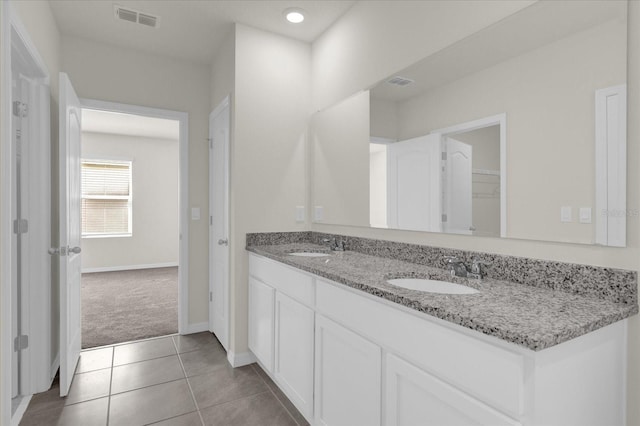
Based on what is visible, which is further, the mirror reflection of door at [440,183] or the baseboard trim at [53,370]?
the baseboard trim at [53,370]

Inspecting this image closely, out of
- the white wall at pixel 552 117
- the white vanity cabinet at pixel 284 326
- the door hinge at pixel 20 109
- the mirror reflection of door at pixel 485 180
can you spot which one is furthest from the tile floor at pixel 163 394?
the door hinge at pixel 20 109

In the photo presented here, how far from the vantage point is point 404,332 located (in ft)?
3.98

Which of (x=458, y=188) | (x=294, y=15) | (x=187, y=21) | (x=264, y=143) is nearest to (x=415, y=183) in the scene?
(x=458, y=188)

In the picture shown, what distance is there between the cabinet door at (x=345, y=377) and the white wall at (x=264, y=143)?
3.69 ft

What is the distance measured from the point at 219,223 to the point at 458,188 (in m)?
2.14

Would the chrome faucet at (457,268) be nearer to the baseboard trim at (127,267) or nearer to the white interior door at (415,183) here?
the white interior door at (415,183)

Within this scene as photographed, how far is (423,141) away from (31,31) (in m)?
2.28

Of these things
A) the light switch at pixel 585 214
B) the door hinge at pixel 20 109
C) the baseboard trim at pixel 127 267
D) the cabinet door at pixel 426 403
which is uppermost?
the door hinge at pixel 20 109

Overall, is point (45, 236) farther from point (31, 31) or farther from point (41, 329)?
point (31, 31)

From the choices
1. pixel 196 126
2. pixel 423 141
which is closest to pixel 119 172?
pixel 196 126

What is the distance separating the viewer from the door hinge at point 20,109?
2.13 meters

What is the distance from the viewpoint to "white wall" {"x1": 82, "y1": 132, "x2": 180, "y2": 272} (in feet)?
20.5

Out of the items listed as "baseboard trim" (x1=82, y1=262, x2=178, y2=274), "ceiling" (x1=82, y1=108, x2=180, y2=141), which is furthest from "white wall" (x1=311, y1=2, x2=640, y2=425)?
"baseboard trim" (x1=82, y1=262, x2=178, y2=274)

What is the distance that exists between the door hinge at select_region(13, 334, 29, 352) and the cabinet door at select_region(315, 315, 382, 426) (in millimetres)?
1887
